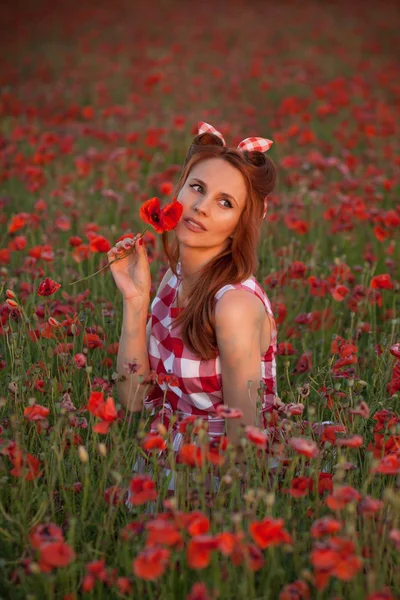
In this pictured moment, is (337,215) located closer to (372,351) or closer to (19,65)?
(372,351)

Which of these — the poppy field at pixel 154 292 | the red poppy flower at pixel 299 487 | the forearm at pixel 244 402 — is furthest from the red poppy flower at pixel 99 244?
the red poppy flower at pixel 299 487

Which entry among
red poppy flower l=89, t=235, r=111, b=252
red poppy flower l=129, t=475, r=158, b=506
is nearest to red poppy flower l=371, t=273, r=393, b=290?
red poppy flower l=89, t=235, r=111, b=252

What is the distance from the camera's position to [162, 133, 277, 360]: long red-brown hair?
273 centimetres

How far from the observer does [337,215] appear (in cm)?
480

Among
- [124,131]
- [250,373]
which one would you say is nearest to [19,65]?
[124,131]

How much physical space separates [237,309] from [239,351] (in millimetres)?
142

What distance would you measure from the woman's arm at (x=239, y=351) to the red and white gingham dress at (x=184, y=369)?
0.27 ft

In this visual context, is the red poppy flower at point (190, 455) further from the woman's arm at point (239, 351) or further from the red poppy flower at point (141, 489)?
the woman's arm at point (239, 351)

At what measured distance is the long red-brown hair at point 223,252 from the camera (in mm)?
2729

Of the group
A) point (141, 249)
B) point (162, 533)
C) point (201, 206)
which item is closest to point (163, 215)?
point (201, 206)

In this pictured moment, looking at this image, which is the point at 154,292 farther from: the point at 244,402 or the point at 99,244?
the point at 244,402

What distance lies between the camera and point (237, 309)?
103 inches

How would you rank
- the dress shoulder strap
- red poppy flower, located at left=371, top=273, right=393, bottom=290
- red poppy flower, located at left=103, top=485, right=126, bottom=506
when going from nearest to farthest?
red poppy flower, located at left=103, top=485, right=126, bottom=506
the dress shoulder strap
red poppy flower, located at left=371, top=273, right=393, bottom=290

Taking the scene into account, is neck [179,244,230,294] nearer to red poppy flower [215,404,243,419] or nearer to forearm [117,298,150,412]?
forearm [117,298,150,412]
